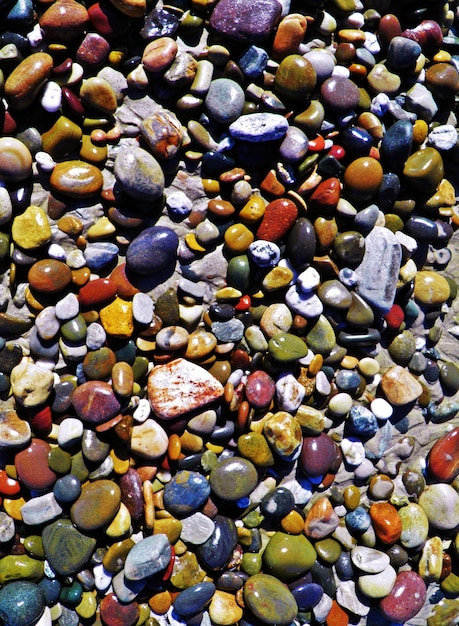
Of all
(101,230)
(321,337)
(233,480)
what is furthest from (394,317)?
(101,230)

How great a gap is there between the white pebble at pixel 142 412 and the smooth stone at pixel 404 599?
90 centimetres

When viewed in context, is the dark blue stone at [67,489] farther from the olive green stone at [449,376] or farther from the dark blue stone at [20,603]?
the olive green stone at [449,376]

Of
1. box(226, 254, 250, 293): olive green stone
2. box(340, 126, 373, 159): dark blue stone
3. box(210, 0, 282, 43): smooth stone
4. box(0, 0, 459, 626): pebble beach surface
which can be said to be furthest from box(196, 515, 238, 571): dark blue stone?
box(210, 0, 282, 43): smooth stone

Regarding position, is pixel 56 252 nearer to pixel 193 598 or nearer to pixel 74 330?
pixel 74 330

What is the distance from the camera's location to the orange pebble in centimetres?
153

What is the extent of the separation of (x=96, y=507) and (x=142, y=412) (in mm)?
276

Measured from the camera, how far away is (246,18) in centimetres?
144

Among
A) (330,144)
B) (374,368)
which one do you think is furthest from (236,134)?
(374,368)

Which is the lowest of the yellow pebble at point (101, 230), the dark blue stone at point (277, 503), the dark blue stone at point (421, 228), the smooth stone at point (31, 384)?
the dark blue stone at point (277, 503)

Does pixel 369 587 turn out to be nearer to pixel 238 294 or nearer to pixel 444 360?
pixel 444 360

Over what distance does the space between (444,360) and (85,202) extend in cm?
123

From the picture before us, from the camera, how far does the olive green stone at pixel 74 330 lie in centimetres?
141

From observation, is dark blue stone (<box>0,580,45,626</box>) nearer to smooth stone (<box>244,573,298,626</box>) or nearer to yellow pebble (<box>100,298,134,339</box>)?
smooth stone (<box>244,573,298,626</box>)

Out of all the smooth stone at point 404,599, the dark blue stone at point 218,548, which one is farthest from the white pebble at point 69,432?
the smooth stone at point 404,599
